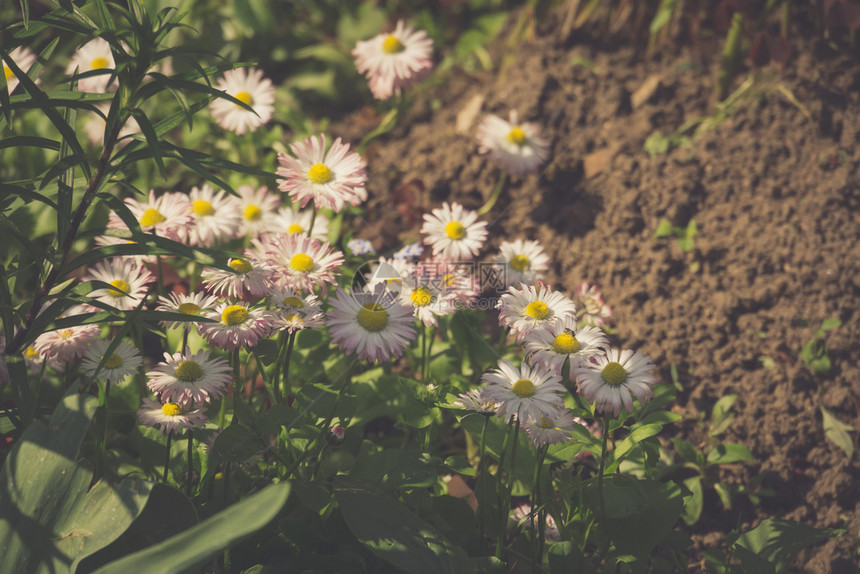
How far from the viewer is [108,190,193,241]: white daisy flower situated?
66.1 inches

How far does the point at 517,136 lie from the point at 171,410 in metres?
1.50

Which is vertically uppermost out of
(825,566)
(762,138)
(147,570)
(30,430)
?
(762,138)

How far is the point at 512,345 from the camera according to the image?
202 cm

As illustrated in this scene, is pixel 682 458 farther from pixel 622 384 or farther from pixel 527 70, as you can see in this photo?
pixel 527 70

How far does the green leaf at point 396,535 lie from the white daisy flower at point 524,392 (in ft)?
0.80

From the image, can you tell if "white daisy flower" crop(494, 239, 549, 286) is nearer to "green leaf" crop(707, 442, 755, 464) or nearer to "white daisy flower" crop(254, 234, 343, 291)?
"white daisy flower" crop(254, 234, 343, 291)

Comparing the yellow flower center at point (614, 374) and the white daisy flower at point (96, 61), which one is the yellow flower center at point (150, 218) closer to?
the white daisy flower at point (96, 61)

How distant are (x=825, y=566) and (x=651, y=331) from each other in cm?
72

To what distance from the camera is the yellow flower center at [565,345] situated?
1.38 metres

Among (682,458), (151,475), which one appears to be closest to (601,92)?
(682,458)

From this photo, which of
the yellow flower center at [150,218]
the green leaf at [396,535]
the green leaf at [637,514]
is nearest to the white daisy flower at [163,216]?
the yellow flower center at [150,218]

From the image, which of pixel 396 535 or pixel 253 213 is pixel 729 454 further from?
pixel 253 213

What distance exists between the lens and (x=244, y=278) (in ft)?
4.84

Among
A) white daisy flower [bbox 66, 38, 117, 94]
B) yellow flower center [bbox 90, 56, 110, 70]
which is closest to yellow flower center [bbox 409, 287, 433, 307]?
white daisy flower [bbox 66, 38, 117, 94]
